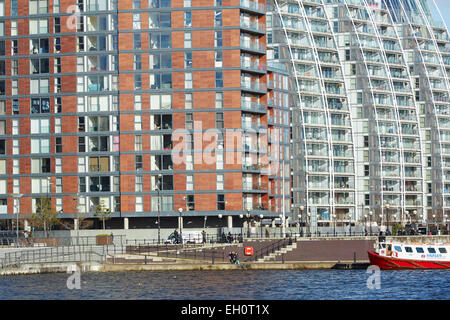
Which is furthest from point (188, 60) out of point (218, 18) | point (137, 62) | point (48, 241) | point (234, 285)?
point (234, 285)

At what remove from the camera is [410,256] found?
9106cm

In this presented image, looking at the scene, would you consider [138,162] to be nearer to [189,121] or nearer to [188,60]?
[189,121]

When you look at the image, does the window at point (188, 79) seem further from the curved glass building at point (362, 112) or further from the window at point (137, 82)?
the curved glass building at point (362, 112)

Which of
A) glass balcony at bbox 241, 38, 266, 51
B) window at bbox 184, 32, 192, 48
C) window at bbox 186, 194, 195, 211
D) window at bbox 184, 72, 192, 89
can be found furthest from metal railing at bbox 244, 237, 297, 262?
glass balcony at bbox 241, 38, 266, 51

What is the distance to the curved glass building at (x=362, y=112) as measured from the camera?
572ft

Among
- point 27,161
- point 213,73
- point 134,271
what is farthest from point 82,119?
point 134,271

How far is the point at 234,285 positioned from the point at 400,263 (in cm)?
2636

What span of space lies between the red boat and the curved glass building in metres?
72.0

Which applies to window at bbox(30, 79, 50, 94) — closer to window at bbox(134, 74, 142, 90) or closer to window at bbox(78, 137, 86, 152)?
window at bbox(78, 137, 86, 152)

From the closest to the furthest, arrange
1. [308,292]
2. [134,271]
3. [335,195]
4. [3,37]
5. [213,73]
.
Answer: [308,292] → [134,271] → [213,73] → [3,37] → [335,195]

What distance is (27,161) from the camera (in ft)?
427

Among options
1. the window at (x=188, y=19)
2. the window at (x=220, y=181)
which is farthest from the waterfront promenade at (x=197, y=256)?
the window at (x=188, y=19)
